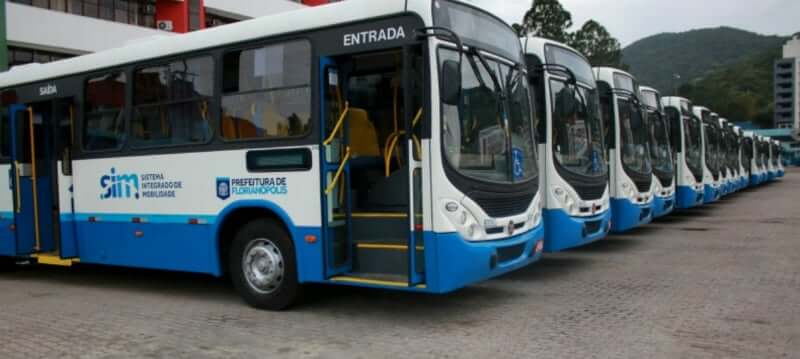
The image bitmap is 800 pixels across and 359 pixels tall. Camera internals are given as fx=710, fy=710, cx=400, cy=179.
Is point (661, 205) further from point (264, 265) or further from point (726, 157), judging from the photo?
point (726, 157)

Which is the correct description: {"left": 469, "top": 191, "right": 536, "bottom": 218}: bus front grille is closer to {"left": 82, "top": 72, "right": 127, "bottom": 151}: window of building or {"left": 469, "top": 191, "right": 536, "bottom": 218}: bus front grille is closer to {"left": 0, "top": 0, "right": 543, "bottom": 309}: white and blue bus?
{"left": 0, "top": 0, "right": 543, "bottom": 309}: white and blue bus

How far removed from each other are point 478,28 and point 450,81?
1.10 m

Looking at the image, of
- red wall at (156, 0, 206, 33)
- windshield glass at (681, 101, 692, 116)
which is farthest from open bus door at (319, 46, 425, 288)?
red wall at (156, 0, 206, 33)

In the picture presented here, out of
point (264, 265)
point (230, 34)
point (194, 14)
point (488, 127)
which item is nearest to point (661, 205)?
point (488, 127)

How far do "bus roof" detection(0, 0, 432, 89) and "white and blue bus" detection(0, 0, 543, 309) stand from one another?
2 centimetres

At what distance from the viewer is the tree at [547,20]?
5434cm

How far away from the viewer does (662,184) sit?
14.2 m

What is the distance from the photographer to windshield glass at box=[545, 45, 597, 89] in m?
10.1

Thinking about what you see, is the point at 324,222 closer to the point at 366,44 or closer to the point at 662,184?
the point at 366,44

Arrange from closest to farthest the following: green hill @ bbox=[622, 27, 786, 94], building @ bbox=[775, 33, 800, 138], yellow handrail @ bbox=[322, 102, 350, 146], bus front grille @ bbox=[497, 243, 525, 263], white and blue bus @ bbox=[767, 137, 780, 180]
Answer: bus front grille @ bbox=[497, 243, 525, 263]
yellow handrail @ bbox=[322, 102, 350, 146]
white and blue bus @ bbox=[767, 137, 780, 180]
green hill @ bbox=[622, 27, 786, 94]
building @ bbox=[775, 33, 800, 138]

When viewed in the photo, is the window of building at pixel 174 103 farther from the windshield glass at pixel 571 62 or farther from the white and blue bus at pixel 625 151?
the white and blue bus at pixel 625 151

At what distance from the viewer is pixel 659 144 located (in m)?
14.7

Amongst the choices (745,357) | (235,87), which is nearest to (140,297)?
(235,87)

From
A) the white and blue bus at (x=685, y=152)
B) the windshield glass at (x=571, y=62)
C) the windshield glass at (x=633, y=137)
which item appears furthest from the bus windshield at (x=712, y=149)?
the windshield glass at (x=571, y=62)
